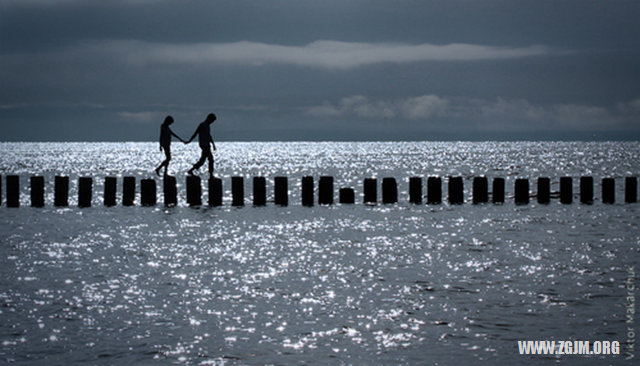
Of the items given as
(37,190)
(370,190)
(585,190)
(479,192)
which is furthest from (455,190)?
(37,190)

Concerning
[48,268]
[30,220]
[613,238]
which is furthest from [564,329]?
[30,220]

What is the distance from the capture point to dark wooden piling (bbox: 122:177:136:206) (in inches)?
969

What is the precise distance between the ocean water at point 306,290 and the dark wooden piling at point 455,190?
11.5ft

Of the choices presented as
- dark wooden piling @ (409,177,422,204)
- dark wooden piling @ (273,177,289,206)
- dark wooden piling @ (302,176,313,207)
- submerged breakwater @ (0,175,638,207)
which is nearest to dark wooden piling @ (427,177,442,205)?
submerged breakwater @ (0,175,638,207)

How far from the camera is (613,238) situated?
19359 mm

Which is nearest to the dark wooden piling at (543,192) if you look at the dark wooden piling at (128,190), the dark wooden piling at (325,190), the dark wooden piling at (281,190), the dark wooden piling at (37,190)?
the dark wooden piling at (325,190)

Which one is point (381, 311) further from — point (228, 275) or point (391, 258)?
point (391, 258)

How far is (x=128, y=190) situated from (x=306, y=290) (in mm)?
13868

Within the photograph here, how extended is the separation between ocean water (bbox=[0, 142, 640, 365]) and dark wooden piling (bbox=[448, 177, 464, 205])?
351 cm

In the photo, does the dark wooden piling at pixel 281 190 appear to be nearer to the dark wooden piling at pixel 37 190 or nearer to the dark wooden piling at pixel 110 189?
the dark wooden piling at pixel 110 189

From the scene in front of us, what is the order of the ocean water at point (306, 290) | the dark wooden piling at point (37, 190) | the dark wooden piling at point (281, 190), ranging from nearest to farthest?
the ocean water at point (306, 290) → the dark wooden piling at point (281, 190) → the dark wooden piling at point (37, 190)

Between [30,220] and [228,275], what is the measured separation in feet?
38.3

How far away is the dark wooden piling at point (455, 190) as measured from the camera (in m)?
26.4

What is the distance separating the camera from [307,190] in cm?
2594
